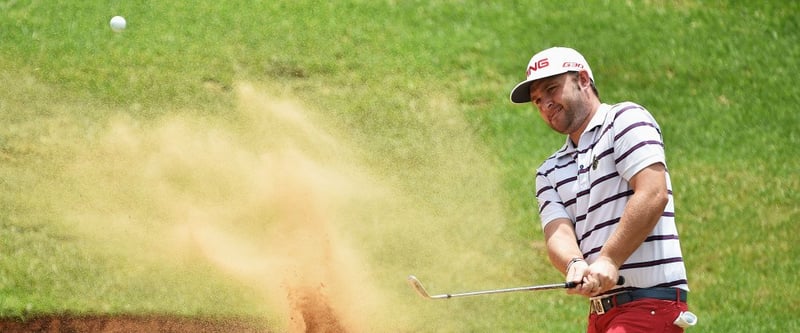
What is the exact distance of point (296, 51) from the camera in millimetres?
10352

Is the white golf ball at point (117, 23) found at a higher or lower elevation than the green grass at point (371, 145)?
higher

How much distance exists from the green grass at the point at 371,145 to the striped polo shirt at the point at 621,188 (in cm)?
364

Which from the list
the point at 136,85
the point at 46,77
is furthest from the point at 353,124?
the point at 46,77

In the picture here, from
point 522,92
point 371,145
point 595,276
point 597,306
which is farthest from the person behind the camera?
point 371,145

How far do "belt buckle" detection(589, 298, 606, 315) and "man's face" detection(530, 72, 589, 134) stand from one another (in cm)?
66

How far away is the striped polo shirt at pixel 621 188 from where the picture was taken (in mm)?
3664

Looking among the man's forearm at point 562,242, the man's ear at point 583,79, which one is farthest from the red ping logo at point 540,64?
the man's forearm at point 562,242

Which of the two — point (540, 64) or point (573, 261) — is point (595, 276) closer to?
point (573, 261)

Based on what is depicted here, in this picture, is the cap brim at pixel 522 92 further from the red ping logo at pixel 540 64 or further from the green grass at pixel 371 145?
the green grass at pixel 371 145

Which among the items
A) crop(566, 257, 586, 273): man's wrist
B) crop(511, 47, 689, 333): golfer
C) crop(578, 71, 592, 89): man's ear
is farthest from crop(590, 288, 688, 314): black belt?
crop(578, 71, 592, 89): man's ear

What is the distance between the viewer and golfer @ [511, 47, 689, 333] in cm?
361

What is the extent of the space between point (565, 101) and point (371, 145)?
5.56 m

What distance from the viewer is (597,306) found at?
396cm

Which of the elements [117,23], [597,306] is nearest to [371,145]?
[117,23]
